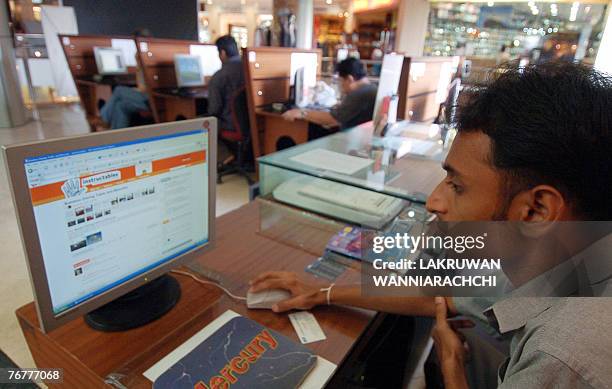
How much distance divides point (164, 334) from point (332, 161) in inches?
32.4

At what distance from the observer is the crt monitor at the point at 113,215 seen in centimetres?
62

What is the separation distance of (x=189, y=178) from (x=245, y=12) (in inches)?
532

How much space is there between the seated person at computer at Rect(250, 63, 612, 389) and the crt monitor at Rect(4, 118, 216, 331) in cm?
53

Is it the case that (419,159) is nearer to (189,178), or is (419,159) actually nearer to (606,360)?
(189,178)

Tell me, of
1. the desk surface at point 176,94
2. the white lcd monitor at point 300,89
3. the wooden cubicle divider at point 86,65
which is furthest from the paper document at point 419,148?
the wooden cubicle divider at point 86,65

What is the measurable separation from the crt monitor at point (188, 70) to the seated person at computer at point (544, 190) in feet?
12.9

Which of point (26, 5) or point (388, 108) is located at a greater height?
point (26, 5)

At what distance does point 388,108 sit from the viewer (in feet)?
6.66

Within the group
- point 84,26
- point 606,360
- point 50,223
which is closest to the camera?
point 606,360

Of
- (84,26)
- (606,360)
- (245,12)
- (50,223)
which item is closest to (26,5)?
(84,26)

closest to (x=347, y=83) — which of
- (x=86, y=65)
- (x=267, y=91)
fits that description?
(x=267, y=91)

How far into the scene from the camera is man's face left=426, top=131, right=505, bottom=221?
23.6 inches

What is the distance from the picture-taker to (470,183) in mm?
629

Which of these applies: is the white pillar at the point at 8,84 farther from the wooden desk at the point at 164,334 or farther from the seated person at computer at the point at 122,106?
the wooden desk at the point at 164,334
